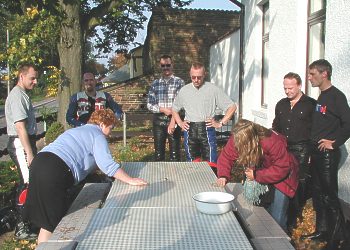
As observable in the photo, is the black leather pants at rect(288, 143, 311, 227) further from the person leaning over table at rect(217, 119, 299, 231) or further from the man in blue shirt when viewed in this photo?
the man in blue shirt

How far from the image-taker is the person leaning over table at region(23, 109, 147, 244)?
3.22 meters

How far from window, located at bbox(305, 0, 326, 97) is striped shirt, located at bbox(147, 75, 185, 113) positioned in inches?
72.6

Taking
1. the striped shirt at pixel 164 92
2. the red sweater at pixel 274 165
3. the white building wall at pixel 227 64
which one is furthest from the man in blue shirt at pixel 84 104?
the white building wall at pixel 227 64

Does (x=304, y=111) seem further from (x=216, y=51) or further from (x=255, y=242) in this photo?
(x=216, y=51)

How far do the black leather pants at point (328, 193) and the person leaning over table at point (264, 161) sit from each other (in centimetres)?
60

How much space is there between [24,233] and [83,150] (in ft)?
5.12

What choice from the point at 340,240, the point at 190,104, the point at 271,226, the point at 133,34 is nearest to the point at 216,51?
the point at 133,34

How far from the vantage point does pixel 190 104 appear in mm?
5230

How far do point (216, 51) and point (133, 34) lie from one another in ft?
17.9

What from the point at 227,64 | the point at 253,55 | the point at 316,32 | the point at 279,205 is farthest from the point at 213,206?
the point at 227,64

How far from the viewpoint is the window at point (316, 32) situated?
560 cm

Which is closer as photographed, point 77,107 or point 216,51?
point 77,107

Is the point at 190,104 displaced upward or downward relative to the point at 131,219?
upward

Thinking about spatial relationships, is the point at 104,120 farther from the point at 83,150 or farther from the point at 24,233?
the point at 24,233
